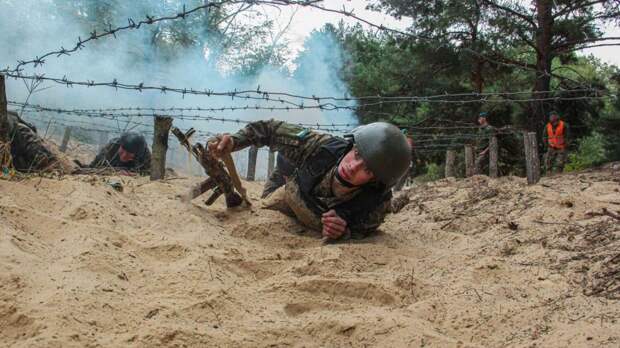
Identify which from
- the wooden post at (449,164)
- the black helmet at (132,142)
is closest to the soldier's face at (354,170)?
the black helmet at (132,142)

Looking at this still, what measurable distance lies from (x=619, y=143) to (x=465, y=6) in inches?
179

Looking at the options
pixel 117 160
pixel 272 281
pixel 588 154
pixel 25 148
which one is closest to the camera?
pixel 272 281

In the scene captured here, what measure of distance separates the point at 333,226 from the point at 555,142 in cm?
845

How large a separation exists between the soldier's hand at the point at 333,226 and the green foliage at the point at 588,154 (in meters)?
9.54

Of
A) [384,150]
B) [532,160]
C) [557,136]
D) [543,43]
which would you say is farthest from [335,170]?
Answer: [543,43]

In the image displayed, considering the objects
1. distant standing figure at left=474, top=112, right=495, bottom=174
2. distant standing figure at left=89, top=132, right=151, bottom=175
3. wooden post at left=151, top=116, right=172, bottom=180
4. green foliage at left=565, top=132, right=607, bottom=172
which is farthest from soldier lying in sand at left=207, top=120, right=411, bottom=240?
green foliage at left=565, top=132, right=607, bottom=172

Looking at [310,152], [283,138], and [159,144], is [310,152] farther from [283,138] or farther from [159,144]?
[159,144]

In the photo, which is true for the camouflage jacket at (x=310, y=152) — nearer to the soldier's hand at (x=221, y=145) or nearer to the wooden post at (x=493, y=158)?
the soldier's hand at (x=221, y=145)

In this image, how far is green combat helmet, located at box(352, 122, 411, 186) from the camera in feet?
11.6

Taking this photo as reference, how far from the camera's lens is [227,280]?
7.93 ft

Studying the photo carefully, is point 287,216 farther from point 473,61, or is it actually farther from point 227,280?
point 473,61

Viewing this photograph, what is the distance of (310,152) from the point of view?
3982mm

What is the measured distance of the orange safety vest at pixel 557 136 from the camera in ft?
34.2

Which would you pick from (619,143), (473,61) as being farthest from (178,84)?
(619,143)
